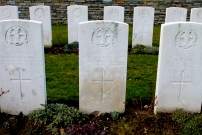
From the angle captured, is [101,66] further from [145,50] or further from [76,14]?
[76,14]

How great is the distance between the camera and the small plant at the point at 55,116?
403 cm

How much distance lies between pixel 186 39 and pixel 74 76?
2.96 meters

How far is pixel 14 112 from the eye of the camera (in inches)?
174

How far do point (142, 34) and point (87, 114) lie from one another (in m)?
5.27

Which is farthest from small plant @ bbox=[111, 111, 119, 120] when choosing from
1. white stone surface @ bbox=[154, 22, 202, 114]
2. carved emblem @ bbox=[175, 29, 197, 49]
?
carved emblem @ bbox=[175, 29, 197, 49]

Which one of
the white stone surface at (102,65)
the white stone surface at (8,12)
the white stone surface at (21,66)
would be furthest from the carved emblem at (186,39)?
the white stone surface at (8,12)

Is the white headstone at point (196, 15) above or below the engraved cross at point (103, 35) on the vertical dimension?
above

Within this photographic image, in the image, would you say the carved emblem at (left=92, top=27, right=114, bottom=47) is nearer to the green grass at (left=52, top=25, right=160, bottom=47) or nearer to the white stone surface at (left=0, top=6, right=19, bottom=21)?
the green grass at (left=52, top=25, right=160, bottom=47)

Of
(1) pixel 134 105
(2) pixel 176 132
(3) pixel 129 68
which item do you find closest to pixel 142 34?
(3) pixel 129 68

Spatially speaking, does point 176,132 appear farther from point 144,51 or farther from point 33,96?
point 144,51

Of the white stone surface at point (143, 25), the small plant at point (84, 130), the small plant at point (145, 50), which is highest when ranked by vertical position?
the white stone surface at point (143, 25)

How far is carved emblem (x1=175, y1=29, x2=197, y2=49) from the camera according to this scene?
4.11m

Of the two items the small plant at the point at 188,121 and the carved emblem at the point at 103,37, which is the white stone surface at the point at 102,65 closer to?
the carved emblem at the point at 103,37

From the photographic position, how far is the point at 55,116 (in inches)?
163
